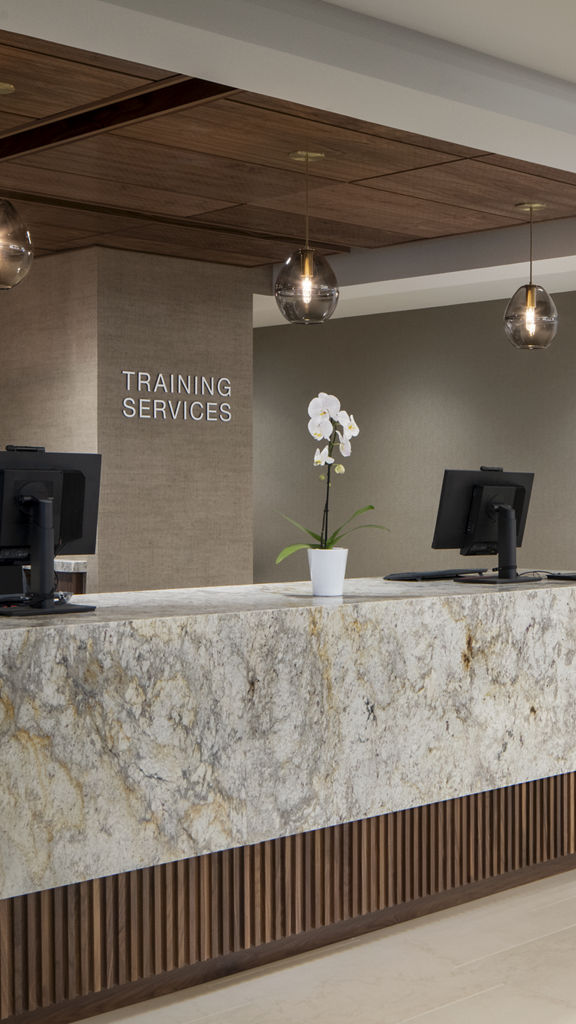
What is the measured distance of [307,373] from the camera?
10664 millimetres

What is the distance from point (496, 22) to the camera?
420cm

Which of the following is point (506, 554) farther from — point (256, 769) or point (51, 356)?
point (51, 356)

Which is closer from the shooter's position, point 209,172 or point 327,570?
point 327,570

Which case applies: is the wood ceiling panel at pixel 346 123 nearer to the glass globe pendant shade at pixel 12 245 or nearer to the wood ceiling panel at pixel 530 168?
the wood ceiling panel at pixel 530 168

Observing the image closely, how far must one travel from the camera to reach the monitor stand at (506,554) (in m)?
4.91

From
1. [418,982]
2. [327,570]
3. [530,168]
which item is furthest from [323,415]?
[530,168]

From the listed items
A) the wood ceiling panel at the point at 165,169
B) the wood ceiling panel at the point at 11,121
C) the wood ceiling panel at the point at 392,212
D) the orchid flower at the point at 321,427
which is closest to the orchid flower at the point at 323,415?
the orchid flower at the point at 321,427

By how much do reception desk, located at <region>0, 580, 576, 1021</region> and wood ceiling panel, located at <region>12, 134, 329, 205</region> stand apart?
2.07 meters

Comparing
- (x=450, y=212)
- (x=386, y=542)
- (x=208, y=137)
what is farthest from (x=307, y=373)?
(x=208, y=137)

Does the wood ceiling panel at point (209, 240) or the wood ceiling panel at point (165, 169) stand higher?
the wood ceiling panel at point (209, 240)

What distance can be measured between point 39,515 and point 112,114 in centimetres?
204

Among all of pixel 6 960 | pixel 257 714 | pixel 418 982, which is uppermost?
pixel 257 714

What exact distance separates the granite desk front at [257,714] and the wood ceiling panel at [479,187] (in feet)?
7.44

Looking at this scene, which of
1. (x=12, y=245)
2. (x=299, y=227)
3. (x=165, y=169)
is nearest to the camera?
(x=12, y=245)
